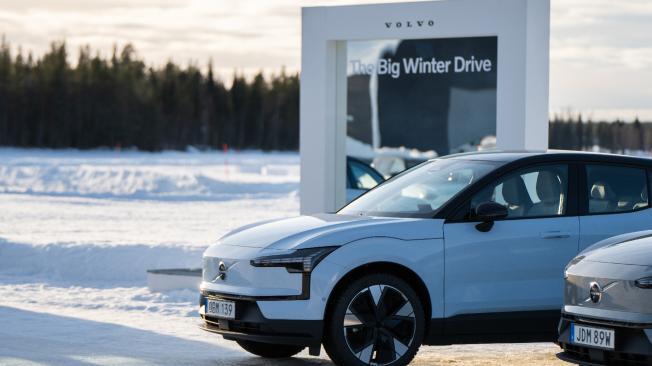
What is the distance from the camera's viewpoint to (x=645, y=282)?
729 cm

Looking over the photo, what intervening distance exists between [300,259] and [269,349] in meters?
1.47

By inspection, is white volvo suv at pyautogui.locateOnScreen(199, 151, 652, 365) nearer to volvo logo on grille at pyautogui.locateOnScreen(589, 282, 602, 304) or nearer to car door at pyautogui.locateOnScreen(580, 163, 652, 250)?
car door at pyautogui.locateOnScreen(580, 163, 652, 250)

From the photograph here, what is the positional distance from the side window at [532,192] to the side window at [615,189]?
0.74 ft

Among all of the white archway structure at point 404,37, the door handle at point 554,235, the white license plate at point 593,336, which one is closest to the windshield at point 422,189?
the door handle at point 554,235

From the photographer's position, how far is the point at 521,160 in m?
9.27

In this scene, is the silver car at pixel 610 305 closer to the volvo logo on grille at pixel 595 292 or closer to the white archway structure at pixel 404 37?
the volvo logo on grille at pixel 595 292

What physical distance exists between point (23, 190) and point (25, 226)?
1908 cm

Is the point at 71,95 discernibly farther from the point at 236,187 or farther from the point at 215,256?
the point at 215,256

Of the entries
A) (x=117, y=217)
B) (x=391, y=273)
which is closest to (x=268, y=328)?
(x=391, y=273)

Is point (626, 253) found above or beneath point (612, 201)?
beneath

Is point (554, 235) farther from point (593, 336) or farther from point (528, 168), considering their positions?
point (593, 336)

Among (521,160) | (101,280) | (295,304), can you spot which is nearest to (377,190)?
(521,160)

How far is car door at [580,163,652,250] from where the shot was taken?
364 inches

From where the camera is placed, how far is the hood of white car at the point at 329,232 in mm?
8477
